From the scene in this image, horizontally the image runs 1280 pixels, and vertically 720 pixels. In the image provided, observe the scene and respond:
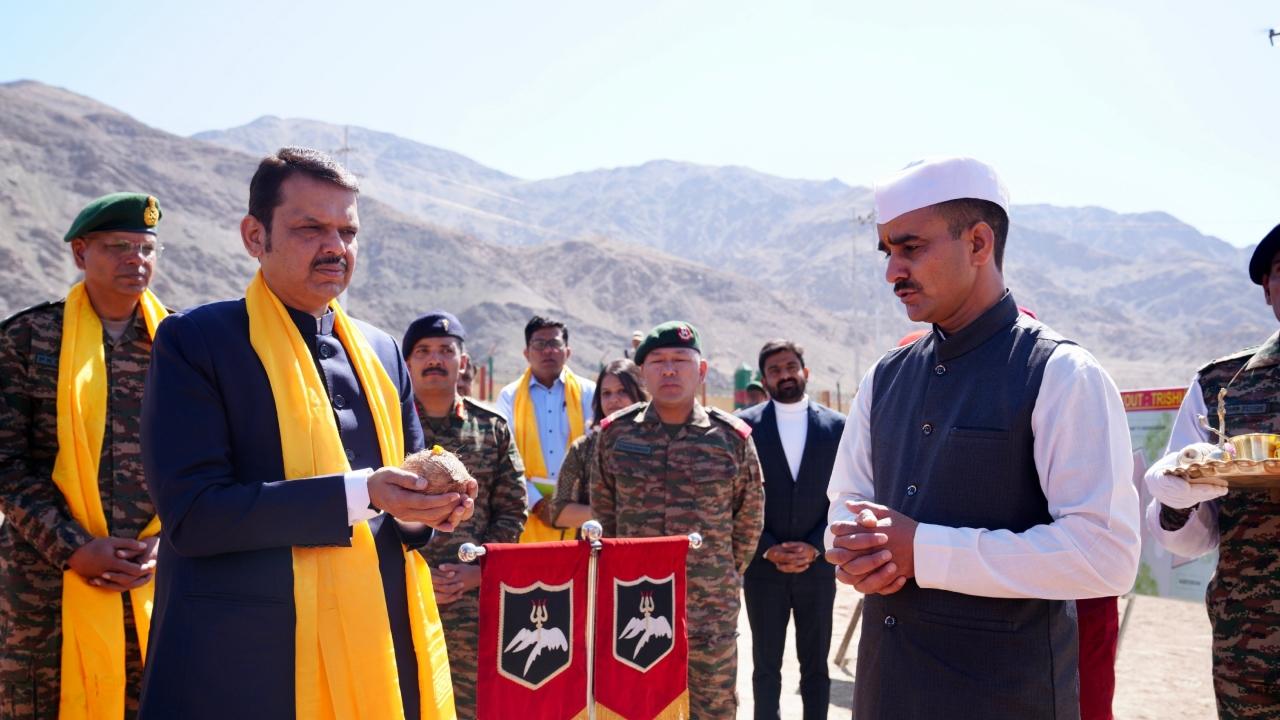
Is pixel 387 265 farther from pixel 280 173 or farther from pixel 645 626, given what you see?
pixel 280 173

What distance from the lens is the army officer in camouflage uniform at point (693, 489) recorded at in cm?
509

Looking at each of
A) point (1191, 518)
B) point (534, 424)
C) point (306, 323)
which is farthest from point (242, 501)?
point (534, 424)

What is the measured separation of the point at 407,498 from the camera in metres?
2.39

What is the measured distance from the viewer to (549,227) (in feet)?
617

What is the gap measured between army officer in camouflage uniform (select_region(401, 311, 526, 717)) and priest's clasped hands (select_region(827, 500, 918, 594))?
2.80 m

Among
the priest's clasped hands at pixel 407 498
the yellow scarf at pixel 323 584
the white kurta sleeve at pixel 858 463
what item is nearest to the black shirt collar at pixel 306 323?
the yellow scarf at pixel 323 584

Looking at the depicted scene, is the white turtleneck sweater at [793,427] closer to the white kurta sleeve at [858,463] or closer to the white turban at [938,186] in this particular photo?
the white kurta sleeve at [858,463]

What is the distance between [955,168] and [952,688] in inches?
47.7

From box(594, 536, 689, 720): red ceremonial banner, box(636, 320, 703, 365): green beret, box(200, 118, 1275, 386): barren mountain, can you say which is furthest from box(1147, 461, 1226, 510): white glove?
box(200, 118, 1275, 386): barren mountain

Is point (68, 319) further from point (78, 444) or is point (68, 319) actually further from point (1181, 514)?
point (1181, 514)

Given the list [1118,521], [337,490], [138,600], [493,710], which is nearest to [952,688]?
[1118,521]

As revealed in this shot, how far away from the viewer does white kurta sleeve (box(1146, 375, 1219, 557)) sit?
144 inches

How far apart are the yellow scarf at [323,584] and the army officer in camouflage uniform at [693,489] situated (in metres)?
2.58

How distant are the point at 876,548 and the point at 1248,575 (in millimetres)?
2019
